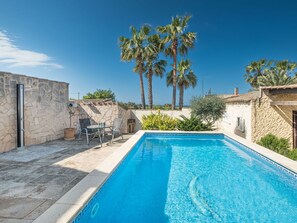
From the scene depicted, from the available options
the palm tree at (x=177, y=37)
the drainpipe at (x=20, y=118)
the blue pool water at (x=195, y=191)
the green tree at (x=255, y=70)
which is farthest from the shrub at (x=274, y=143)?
the green tree at (x=255, y=70)

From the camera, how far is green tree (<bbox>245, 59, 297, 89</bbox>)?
15336mm

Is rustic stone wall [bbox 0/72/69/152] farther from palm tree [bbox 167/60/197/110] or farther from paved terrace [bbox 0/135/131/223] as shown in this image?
palm tree [bbox 167/60/197/110]

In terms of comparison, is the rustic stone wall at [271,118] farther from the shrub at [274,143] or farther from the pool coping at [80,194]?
the pool coping at [80,194]

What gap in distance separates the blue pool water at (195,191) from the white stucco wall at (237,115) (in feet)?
11.6

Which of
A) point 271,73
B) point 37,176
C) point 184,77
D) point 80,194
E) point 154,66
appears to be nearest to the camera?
point 80,194

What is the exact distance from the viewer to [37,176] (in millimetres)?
4312

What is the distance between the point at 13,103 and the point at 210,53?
22612 millimetres

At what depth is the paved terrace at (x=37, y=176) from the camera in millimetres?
2949

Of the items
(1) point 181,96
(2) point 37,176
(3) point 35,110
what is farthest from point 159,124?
(1) point 181,96

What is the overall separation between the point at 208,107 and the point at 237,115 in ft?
6.56

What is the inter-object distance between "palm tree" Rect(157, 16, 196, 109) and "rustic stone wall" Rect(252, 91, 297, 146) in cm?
1081

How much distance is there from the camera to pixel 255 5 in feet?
45.6

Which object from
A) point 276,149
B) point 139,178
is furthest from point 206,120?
point 139,178

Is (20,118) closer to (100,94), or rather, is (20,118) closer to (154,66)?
(154,66)
